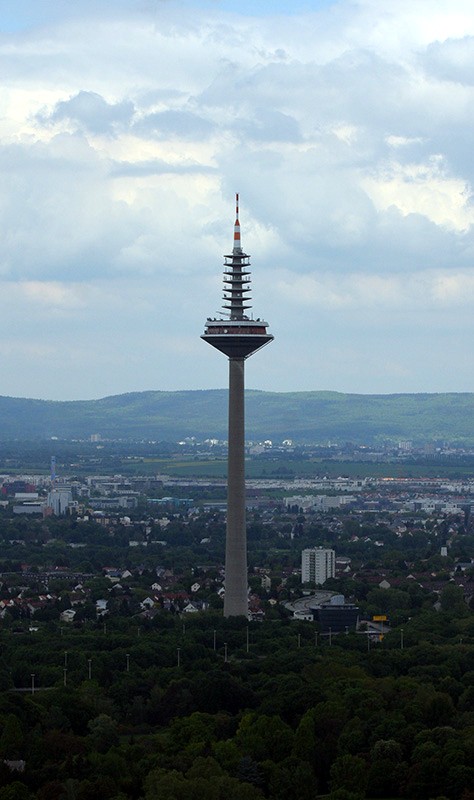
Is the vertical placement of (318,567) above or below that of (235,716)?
above

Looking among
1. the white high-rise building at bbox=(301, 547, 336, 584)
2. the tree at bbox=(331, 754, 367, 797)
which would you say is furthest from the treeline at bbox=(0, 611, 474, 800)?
the white high-rise building at bbox=(301, 547, 336, 584)

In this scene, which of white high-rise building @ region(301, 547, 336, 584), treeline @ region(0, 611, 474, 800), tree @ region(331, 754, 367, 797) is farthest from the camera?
white high-rise building @ region(301, 547, 336, 584)

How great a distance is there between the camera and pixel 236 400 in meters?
122

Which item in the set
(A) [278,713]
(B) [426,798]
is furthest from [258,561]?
(B) [426,798]

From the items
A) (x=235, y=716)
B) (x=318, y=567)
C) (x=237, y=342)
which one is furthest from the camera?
(x=318, y=567)

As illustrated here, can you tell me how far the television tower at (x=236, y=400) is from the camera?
118m

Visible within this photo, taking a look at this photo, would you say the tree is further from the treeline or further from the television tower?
the television tower

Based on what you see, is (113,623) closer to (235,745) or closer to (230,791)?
(235,745)

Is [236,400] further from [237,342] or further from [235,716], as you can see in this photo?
[235,716]

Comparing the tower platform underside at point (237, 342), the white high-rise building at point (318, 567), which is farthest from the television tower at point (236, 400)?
the white high-rise building at point (318, 567)

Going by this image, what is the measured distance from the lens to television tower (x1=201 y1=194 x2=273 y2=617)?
388ft

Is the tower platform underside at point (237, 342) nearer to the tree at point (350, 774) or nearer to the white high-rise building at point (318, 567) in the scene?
the white high-rise building at point (318, 567)

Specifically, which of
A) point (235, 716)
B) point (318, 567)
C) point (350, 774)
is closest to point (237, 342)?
point (318, 567)

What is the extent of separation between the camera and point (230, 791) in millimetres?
62750
